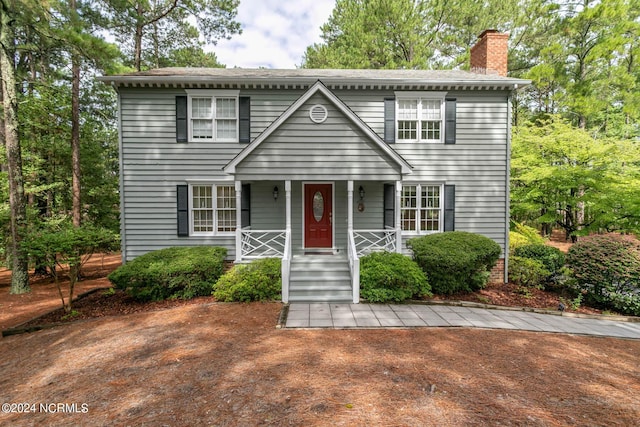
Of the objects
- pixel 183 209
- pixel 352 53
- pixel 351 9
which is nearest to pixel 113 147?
pixel 183 209

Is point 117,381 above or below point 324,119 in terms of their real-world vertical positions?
below

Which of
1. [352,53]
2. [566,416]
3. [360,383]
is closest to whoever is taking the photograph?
[566,416]

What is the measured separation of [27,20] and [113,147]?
513 inches

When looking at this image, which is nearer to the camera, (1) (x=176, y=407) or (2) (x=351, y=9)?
(1) (x=176, y=407)

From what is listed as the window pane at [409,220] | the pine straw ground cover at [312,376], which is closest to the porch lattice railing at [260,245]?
the pine straw ground cover at [312,376]

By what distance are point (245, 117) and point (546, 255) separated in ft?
38.5

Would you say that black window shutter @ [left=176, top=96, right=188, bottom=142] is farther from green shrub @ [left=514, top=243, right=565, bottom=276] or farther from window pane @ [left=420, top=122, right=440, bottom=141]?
green shrub @ [left=514, top=243, right=565, bottom=276]

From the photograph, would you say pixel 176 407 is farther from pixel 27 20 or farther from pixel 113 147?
pixel 113 147

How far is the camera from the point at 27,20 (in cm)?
914

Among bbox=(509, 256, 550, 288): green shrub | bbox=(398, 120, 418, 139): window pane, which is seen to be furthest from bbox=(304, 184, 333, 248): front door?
bbox=(509, 256, 550, 288): green shrub

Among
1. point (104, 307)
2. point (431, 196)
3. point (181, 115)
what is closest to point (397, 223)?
point (431, 196)

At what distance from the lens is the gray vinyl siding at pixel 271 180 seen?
9.85m

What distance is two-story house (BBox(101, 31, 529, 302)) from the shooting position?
31.9ft

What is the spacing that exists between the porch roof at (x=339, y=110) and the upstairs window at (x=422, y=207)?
2005 mm
